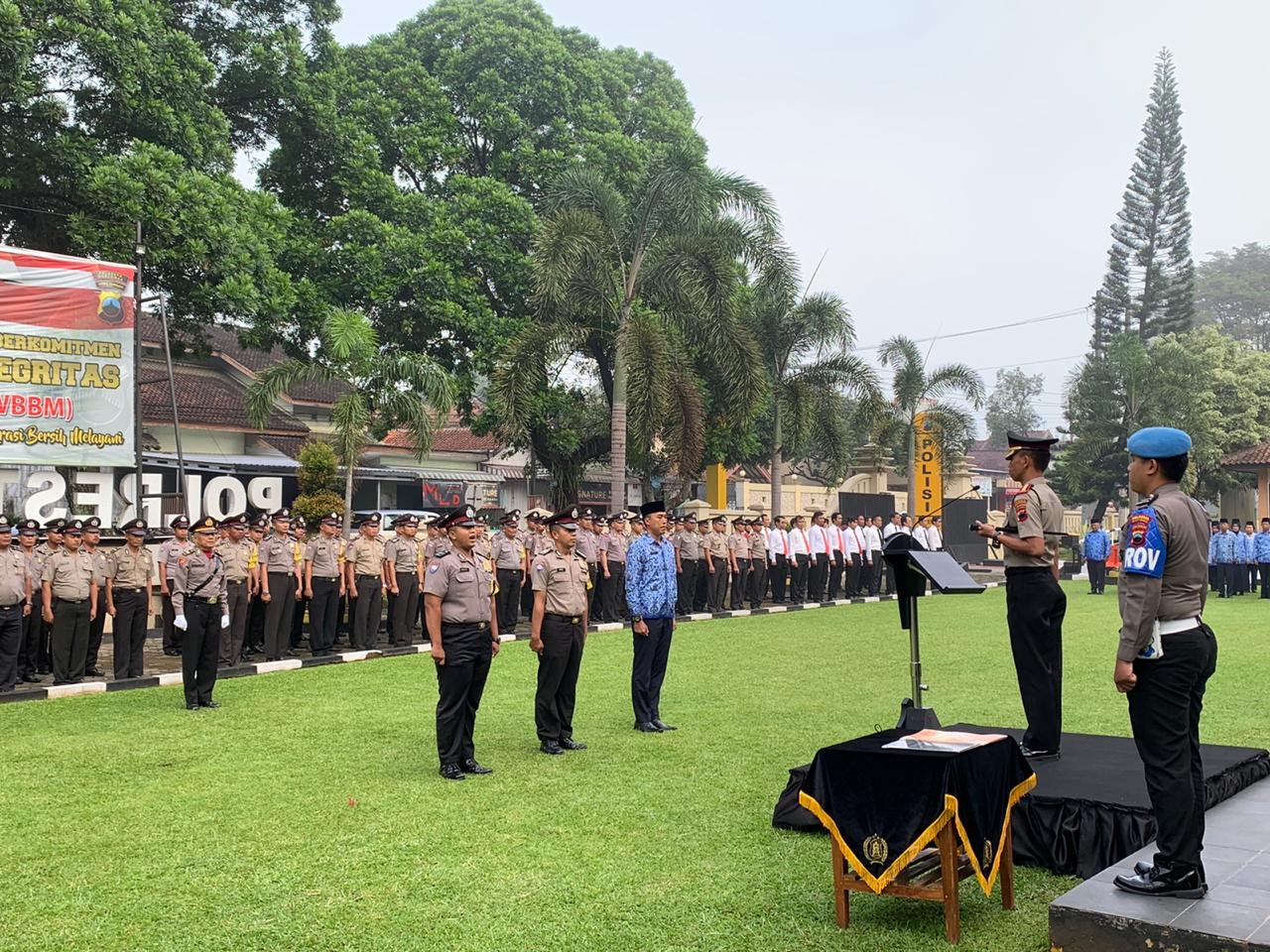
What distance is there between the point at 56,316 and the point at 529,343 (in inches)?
301

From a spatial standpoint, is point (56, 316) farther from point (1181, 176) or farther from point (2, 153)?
point (1181, 176)

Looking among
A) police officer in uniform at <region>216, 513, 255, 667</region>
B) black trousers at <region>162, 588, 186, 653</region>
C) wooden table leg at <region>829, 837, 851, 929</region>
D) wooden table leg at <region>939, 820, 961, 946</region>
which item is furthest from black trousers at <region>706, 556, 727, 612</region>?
wooden table leg at <region>939, 820, 961, 946</region>

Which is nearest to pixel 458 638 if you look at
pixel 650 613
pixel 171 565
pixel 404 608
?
pixel 650 613

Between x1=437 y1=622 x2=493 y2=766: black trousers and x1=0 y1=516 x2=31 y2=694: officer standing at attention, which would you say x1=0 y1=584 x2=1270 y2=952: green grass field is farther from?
x1=0 y1=516 x2=31 y2=694: officer standing at attention

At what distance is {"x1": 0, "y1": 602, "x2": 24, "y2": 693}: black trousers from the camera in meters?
10.2

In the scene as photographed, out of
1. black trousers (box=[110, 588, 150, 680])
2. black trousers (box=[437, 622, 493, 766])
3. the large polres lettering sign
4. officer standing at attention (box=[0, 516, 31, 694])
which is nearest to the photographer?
black trousers (box=[437, 622, 493, 766])

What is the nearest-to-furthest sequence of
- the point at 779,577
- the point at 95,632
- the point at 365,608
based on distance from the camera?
the point at 95,632, the point at 365,608, the point at 779,577

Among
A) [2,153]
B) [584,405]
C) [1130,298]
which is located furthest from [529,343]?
[1130,298]

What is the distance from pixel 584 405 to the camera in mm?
26125

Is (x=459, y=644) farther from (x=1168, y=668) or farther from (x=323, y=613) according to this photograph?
(x=323, y=613)

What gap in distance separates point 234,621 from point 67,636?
175 centimetres

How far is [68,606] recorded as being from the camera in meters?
10.9

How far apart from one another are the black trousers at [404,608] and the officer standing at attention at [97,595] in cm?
344

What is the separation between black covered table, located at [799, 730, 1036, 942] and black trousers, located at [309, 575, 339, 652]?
31.7 ft
